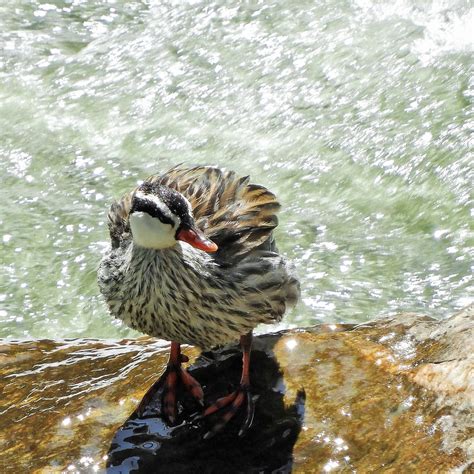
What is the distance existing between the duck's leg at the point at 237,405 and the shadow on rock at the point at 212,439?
3 centimetres

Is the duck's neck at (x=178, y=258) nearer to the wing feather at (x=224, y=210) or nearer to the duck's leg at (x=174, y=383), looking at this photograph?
the wing feather at (x=224, y=210)

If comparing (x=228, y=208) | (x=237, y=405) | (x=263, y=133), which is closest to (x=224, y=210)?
(x=228, y=208)

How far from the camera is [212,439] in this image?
5.21 meters

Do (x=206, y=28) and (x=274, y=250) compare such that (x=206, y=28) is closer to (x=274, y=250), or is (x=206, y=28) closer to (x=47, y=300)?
(x=47, y=300)

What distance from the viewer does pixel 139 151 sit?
1062 centimetres

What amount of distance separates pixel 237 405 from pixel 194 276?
0.76 meters

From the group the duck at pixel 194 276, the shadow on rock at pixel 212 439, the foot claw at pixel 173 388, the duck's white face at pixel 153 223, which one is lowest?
the shadow on rock at pixel 212 439

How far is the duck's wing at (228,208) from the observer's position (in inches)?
222

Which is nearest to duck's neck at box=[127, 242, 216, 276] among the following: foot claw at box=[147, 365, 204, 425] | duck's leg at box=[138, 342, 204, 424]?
duck's leg at box=[138, 342, 204, 424]

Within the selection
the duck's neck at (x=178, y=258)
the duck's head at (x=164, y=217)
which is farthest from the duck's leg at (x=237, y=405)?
the duck's head at (x=164, y=217)

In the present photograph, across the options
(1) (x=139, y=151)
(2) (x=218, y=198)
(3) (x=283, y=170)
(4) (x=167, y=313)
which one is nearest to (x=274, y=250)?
(2) (x=218, y=198)

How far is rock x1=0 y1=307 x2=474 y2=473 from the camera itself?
4.84m

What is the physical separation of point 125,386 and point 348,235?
3675 millimetres

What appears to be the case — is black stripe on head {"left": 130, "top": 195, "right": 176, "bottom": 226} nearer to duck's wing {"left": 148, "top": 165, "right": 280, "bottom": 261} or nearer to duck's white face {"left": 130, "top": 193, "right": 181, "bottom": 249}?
duck's white face {"left": 130, "top": 193, "right": 181, "bottom": 249}
